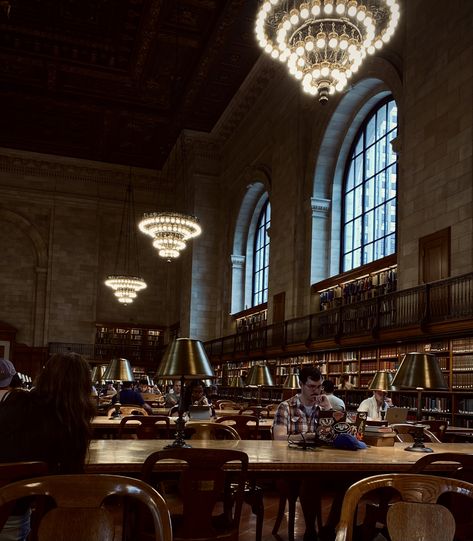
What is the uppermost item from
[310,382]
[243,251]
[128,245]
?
[128,245]

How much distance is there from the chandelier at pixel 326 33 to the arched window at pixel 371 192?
5.14 meters

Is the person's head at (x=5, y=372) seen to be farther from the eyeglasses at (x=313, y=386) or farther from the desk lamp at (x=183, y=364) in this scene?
the eyeglasses at (x=313, y=386)

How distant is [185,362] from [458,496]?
1647mm

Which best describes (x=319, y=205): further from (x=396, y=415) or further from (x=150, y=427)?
(x=150, y=427)

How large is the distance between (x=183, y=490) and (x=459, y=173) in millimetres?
8319

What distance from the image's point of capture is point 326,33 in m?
8.61

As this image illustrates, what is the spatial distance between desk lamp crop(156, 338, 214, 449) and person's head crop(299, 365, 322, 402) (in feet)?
2.93

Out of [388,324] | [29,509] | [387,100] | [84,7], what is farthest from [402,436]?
[84,7]

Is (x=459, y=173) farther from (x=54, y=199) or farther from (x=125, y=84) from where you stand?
(x=54, y=199)

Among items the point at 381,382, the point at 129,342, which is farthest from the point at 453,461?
the point at 129,342

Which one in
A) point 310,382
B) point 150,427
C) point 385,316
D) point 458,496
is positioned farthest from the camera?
point 385,316

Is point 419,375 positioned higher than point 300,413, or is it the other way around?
point 419,375

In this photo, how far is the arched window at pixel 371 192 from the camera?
13805 millimetres

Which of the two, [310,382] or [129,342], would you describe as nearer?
[310,382]
